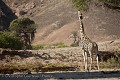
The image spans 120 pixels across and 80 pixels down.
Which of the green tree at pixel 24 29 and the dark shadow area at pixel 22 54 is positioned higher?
the green tree at pixel 24 29

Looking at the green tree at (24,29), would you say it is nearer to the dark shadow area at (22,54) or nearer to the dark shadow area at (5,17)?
the dark shadow area at (5,17)

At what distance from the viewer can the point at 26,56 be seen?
36562 millimetres

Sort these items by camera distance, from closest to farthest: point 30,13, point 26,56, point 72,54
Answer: point 26,56 → point 72,54 → point 30,13

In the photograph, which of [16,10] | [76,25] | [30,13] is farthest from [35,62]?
[16,10]

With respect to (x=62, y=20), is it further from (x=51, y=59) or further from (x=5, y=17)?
(x=51, y=59)

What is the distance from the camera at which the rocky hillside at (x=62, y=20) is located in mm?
95062

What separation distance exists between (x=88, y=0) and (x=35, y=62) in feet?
26.2

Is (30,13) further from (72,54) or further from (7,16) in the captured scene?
(72,54)

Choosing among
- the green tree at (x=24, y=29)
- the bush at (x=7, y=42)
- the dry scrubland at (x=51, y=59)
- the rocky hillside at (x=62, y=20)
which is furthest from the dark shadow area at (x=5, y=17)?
the dry scrubland at (x=51, y=59)

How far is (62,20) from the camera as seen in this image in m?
116

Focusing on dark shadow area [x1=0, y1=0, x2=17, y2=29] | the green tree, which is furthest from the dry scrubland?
dark shadow area [x1=0, y1=0, x2=17, y2=29]

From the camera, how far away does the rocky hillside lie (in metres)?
95.1

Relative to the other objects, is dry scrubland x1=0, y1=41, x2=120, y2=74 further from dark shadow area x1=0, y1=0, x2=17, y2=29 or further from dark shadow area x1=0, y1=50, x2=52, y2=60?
dark shadow area x1=0, y1=0, x2=17, y2=29

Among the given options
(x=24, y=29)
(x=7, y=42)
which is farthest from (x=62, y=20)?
Answer: (x=7, y=42)
